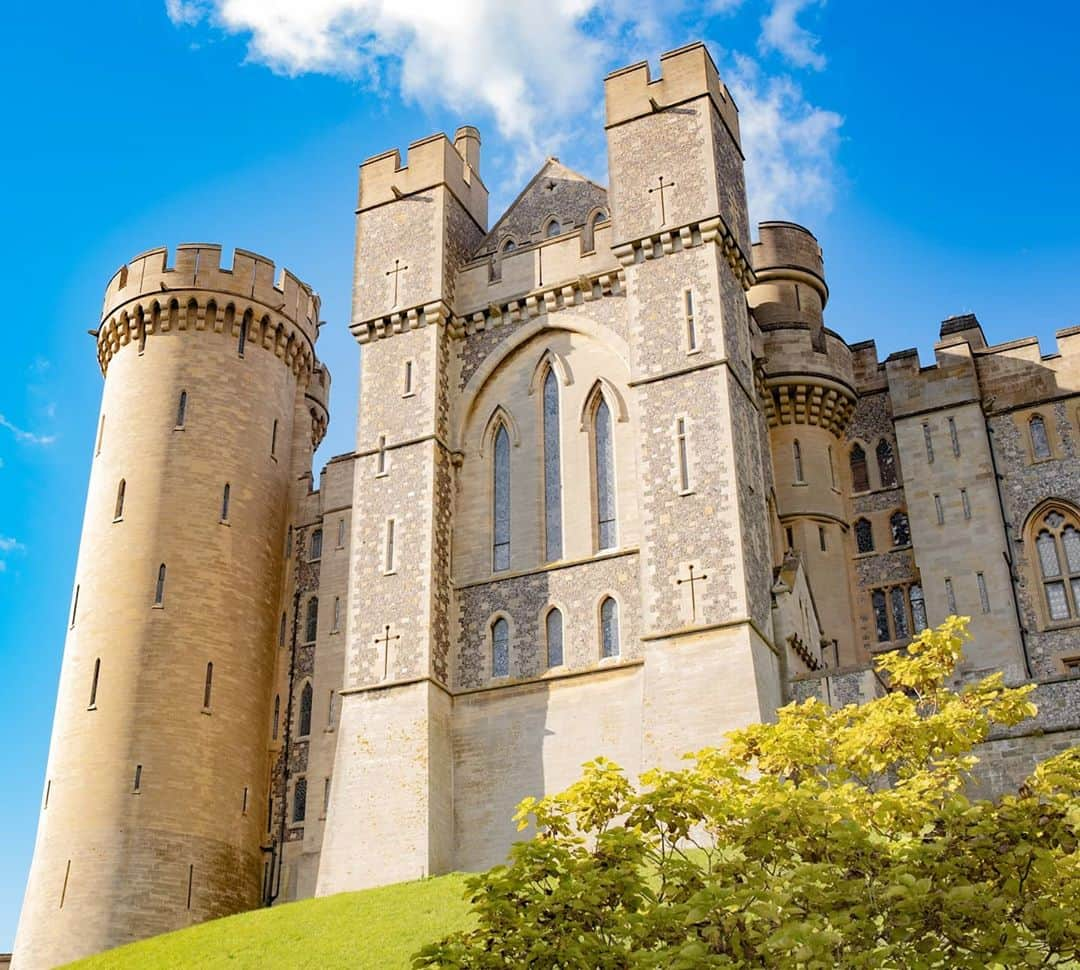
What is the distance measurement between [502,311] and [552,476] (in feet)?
13.0

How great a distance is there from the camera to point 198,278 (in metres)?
34.3

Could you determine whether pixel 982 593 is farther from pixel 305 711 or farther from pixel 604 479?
pixel 305 711

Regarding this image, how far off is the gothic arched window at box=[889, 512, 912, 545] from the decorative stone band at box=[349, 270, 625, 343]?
8040 millimetres

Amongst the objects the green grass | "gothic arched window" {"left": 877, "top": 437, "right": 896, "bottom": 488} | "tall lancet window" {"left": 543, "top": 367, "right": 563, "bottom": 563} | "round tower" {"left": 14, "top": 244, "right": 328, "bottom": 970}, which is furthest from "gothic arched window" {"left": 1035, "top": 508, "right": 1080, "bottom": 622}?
"round tower" {"left": 14, "top": 244, "right": 328, "bottom": 970}

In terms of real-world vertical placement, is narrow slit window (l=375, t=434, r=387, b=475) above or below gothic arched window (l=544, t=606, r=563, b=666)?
above

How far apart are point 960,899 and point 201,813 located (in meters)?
22.3

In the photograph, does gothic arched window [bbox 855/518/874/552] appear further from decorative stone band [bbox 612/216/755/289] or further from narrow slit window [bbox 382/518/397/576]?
narrow slit window [bbox 382/518/397/576]

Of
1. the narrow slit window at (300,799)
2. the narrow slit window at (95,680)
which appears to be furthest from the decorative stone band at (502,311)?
the narrow slit window at (300,799)

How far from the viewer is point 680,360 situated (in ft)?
85.3

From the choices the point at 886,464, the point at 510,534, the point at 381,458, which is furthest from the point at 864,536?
the point at 381,458

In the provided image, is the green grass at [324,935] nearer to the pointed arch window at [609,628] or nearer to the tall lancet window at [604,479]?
the pointed arch window at [609,628]

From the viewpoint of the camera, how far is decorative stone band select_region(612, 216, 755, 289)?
1051 inches

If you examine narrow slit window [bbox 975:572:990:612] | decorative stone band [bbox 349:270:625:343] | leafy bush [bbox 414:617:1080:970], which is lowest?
leafy bush [bbox 414:617:1080:970]

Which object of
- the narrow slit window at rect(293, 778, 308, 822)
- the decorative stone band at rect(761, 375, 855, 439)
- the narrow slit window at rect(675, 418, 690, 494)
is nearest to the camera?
the narrow slit window at rect(675, 418, 690, 494)
